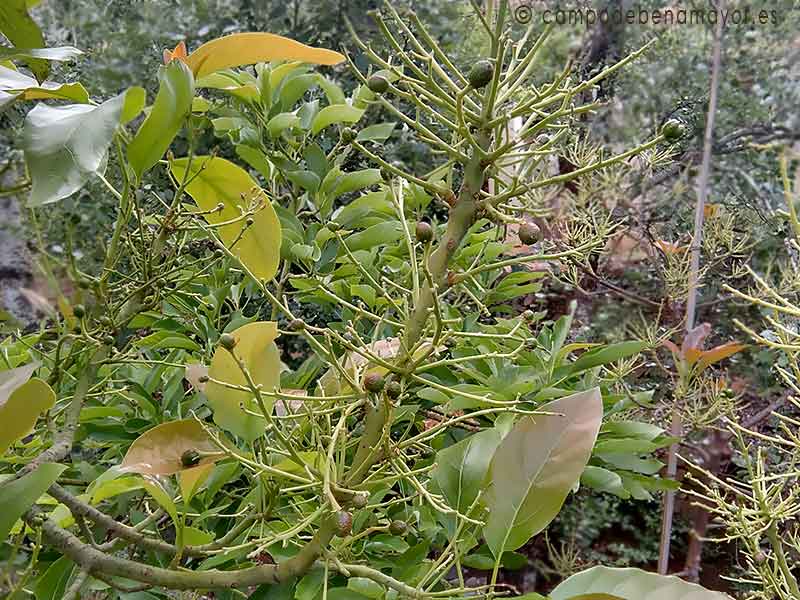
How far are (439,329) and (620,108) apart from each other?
1147 mm

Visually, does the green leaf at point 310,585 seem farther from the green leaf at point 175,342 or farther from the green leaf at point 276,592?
the green leaf at point 175,342

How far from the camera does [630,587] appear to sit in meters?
0.24

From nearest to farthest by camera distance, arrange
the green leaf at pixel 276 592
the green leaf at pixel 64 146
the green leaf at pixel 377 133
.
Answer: the green leaf at pixel 64 146 → the green leaf at pixel 276 592 → the green leaf at pixel 377 133

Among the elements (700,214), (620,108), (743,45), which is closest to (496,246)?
(700,214)

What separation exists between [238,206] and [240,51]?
0.24 feet

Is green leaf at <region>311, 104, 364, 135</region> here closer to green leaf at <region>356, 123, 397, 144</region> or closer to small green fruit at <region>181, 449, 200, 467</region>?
green leaf at <region>356, 123, 397, 144</region>

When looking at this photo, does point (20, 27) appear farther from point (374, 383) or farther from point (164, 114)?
A: point (374, 383)

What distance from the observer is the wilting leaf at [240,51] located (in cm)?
29

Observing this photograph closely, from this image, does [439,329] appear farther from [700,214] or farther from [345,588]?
[700,214]

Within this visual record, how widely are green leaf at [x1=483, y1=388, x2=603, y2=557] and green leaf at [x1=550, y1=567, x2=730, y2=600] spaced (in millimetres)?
25

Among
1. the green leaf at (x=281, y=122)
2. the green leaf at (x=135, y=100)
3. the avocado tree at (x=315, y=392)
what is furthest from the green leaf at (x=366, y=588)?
the green leaf at (x=281, y=122)

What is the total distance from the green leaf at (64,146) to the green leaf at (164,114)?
0.10 feet

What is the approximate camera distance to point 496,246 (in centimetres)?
45

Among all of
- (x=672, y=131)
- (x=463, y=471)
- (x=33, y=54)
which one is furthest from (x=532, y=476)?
(x=33, y=54)
